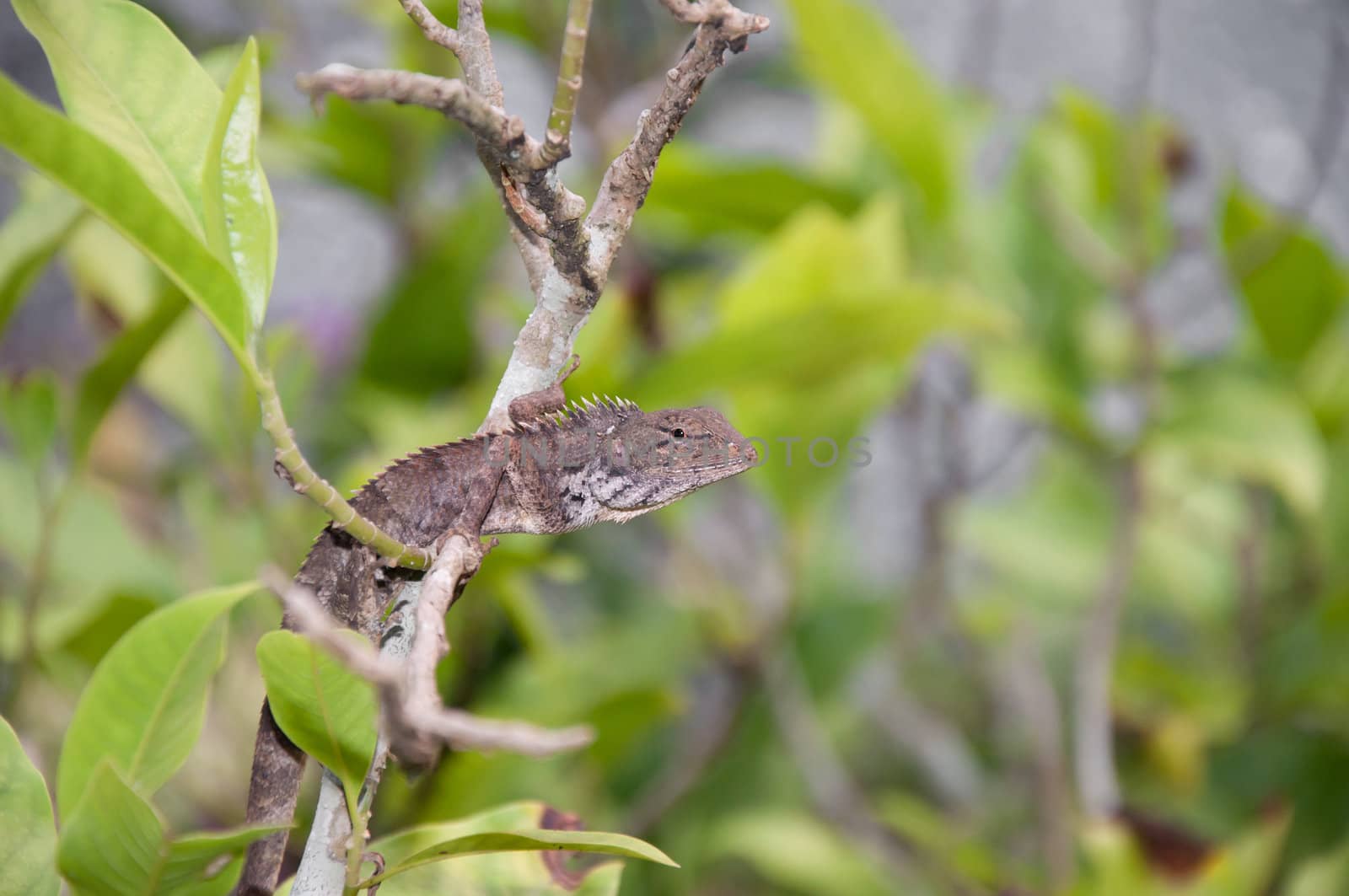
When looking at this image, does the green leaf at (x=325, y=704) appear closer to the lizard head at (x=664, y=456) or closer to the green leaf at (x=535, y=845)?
the green leaf at (x=535, y=845)

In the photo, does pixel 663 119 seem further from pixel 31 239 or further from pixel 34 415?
pixel 34 415

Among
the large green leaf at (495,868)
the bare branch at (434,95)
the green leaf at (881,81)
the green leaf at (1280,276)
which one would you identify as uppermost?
the green leaf at (881,81)

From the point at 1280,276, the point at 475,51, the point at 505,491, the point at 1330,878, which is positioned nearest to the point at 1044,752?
the point at 1330,878

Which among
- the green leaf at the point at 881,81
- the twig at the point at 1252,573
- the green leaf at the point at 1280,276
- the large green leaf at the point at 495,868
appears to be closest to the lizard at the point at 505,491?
the large green leaf at the point at 495,868

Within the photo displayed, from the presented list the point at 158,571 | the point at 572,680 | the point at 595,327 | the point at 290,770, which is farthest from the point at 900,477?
the point at 290,770

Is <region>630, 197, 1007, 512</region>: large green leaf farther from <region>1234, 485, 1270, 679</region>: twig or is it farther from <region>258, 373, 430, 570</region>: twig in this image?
<region>1234, 485, 1270, 679</region>: twig

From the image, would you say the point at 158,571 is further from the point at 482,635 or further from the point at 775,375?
the point at 775,375

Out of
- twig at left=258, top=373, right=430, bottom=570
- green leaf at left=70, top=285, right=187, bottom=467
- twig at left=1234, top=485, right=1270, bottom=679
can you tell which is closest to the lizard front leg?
twig at left=258, top=373, right=430, bottom=570
